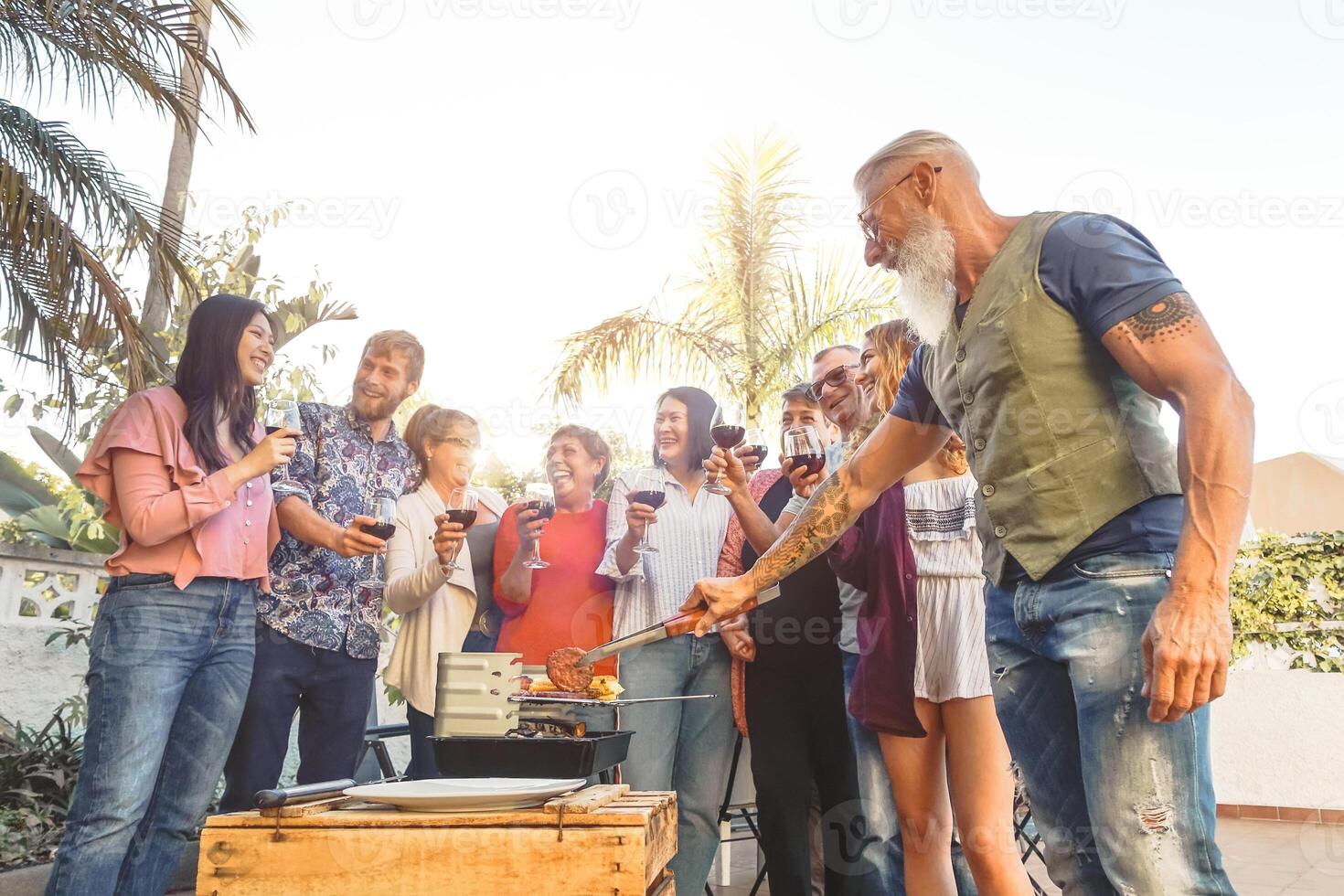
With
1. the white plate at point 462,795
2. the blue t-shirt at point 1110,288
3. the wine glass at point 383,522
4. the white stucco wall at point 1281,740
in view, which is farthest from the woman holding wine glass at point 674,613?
the white stucco wall at point 1281,740

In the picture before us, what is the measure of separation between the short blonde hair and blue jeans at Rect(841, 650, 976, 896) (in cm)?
201

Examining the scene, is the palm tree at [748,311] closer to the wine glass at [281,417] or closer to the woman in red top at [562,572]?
the woman in red top at [562,572]

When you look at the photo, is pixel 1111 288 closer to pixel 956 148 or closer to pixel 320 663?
pixel 956 148

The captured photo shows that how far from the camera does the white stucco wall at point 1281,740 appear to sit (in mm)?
7215

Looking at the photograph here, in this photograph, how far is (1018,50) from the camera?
10398 mm

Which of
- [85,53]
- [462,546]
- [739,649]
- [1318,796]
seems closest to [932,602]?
[739,649]

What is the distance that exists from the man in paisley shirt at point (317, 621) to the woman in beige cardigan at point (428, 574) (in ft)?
0.77

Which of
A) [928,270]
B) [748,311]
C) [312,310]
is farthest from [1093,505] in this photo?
[748,311]

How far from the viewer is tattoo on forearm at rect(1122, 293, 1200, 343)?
150cm

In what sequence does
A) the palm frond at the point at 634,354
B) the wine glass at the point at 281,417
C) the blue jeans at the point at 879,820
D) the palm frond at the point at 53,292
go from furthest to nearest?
the palm frond at the point at 634,354 < the palm frond at the point at 53,292 < the wine glass at the point at 281,417 < the blue jeans at the point at 879,820

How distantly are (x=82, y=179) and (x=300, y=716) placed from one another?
12.1 feet

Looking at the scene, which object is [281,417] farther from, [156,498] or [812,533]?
[812,533]

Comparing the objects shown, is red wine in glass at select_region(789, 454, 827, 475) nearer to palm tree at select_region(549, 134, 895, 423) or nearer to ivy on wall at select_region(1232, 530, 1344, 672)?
ivy on wall at select_region(1232, 530, 1344, 672)

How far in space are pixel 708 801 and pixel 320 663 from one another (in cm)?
138
